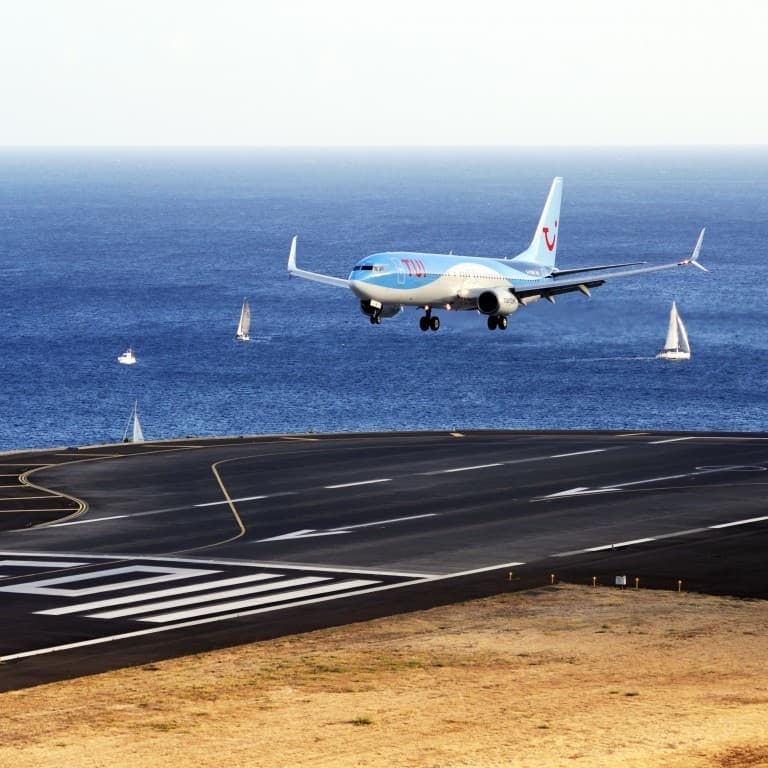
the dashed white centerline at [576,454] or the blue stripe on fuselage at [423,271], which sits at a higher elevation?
the blue stripe on fuselage at [423,271]

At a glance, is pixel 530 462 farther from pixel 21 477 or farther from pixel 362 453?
pixel 21 477

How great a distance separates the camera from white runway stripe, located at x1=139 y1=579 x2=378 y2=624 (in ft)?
204

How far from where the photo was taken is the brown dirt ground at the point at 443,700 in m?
41.8

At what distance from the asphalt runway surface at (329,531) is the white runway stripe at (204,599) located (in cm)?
17

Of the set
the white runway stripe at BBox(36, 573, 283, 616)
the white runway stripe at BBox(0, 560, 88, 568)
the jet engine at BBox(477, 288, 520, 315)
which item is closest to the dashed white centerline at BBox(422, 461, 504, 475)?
the jet engine at BBox(477, 288, 520, 315)

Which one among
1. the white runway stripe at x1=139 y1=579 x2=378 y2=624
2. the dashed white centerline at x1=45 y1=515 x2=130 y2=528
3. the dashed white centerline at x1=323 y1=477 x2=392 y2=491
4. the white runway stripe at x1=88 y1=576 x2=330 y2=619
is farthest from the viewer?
the dashed white centerline at x1=323 y1=477 x2=392 y2=491

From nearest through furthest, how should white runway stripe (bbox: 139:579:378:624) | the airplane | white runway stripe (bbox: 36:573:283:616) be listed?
white runway stripe (bbox: 139:579:378:624)
white runway stripe (bbox: 36:573:283:616)
the airplane

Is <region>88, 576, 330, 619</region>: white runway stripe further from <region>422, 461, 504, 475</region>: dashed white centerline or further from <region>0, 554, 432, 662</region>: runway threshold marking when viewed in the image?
<region>422, 461, 504, 475</region>: dashed white centerline

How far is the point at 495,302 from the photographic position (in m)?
104

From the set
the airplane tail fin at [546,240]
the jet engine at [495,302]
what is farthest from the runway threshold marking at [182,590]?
the airplane tail fin at [546,240]

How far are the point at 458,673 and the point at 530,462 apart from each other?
197 ft

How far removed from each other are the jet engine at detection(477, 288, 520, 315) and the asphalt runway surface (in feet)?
36.2

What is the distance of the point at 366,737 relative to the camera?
43.5 metres

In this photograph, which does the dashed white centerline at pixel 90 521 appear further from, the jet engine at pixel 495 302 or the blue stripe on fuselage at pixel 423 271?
the jet engine at pixel 495 302
